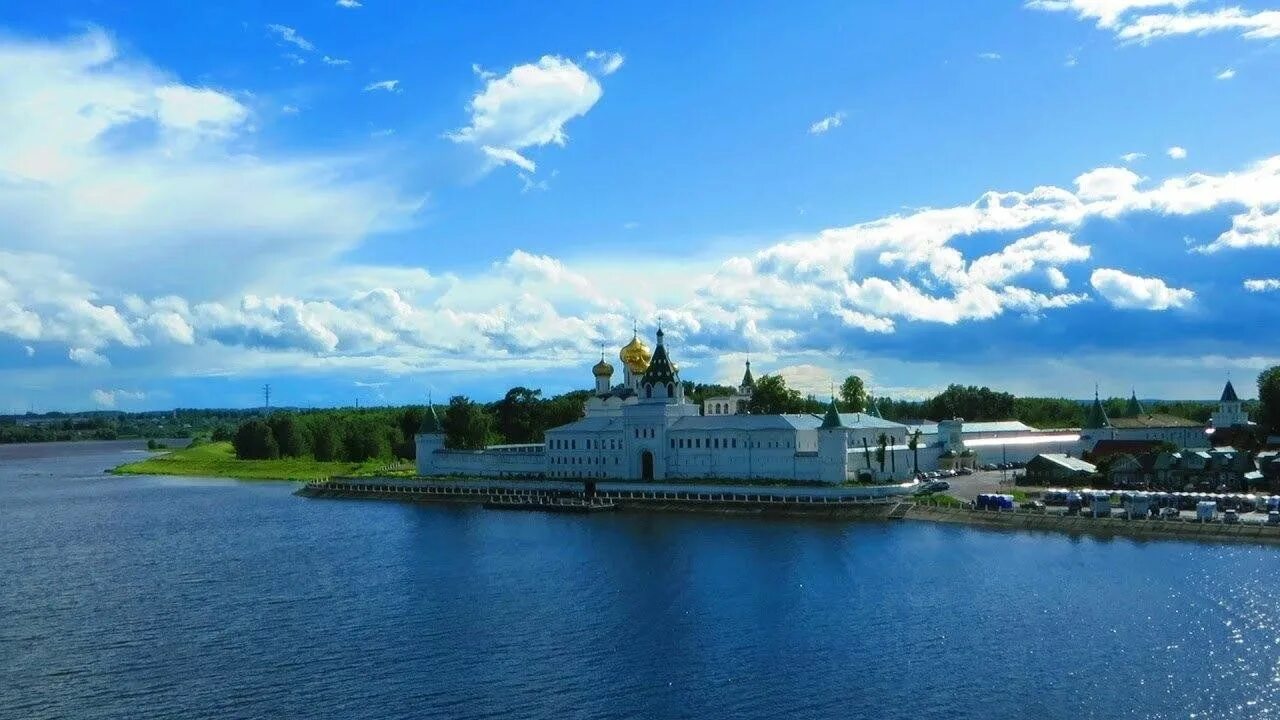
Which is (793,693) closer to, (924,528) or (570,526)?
(924,528)

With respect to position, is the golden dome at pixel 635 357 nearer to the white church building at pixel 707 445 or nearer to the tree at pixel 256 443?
the white church building at pixel 707 445

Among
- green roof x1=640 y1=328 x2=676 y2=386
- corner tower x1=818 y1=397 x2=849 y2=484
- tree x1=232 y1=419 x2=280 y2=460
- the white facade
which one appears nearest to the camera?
corner tower x1=818 y1=397 x2=849 y2=484

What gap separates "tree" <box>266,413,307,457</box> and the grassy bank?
7.04ft

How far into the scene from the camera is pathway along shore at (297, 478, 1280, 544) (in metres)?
44.8

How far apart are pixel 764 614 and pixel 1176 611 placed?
11602 millimetres

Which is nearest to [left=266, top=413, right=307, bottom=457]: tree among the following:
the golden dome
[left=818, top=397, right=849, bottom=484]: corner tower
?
the golden dome

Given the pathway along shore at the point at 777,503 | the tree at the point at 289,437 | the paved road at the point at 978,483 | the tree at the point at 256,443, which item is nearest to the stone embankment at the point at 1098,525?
the pathway along shore at the point at 777,503

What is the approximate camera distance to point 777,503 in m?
56.6

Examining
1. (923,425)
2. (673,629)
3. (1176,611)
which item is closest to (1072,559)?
(1176,611)

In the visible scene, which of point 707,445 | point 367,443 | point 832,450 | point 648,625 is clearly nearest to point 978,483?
point 832,450

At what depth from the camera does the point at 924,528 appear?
161ft

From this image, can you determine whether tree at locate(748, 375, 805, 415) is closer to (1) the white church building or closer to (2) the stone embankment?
(1) the white church building

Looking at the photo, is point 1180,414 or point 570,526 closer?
point 570,526

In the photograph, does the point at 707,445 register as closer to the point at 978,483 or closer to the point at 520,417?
the point at 978,483
